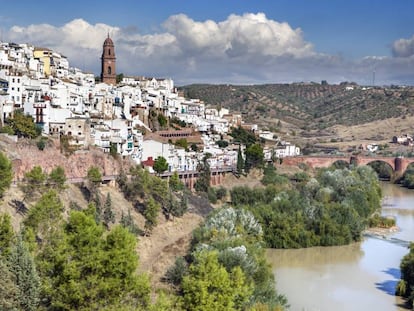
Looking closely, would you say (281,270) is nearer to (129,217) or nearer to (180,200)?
(129,217)

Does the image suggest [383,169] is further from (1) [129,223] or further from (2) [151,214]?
(1) [129,223]

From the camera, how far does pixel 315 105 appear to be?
123125 millimetres

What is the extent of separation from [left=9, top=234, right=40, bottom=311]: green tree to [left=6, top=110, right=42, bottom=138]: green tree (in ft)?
52.3

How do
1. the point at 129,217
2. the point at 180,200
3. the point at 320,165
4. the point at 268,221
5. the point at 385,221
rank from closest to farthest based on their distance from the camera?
the point at 129,217 → the point at 268,221 → the point at 180,200 → the point at 385,221 → the point at 320,165

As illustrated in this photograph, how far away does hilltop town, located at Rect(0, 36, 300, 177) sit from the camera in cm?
3181

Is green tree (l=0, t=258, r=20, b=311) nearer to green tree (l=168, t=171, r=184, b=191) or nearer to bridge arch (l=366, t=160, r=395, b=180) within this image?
green tree (l=168, t=171, r=184, b=191)

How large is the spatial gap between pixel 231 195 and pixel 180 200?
4753 millimetres

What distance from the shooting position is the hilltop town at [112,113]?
31.8 m

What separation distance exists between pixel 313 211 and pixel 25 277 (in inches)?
764

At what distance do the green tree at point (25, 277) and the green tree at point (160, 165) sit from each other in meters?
20.7

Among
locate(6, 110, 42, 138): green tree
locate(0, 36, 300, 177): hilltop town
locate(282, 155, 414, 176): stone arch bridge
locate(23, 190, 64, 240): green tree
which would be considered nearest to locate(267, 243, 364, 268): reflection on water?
locate(23, 190, 64, 240): green tree

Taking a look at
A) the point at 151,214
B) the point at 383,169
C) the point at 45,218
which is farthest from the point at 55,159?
the point at 383,169

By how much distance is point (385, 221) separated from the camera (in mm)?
34562

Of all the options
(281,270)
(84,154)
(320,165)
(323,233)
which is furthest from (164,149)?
(320,165)
